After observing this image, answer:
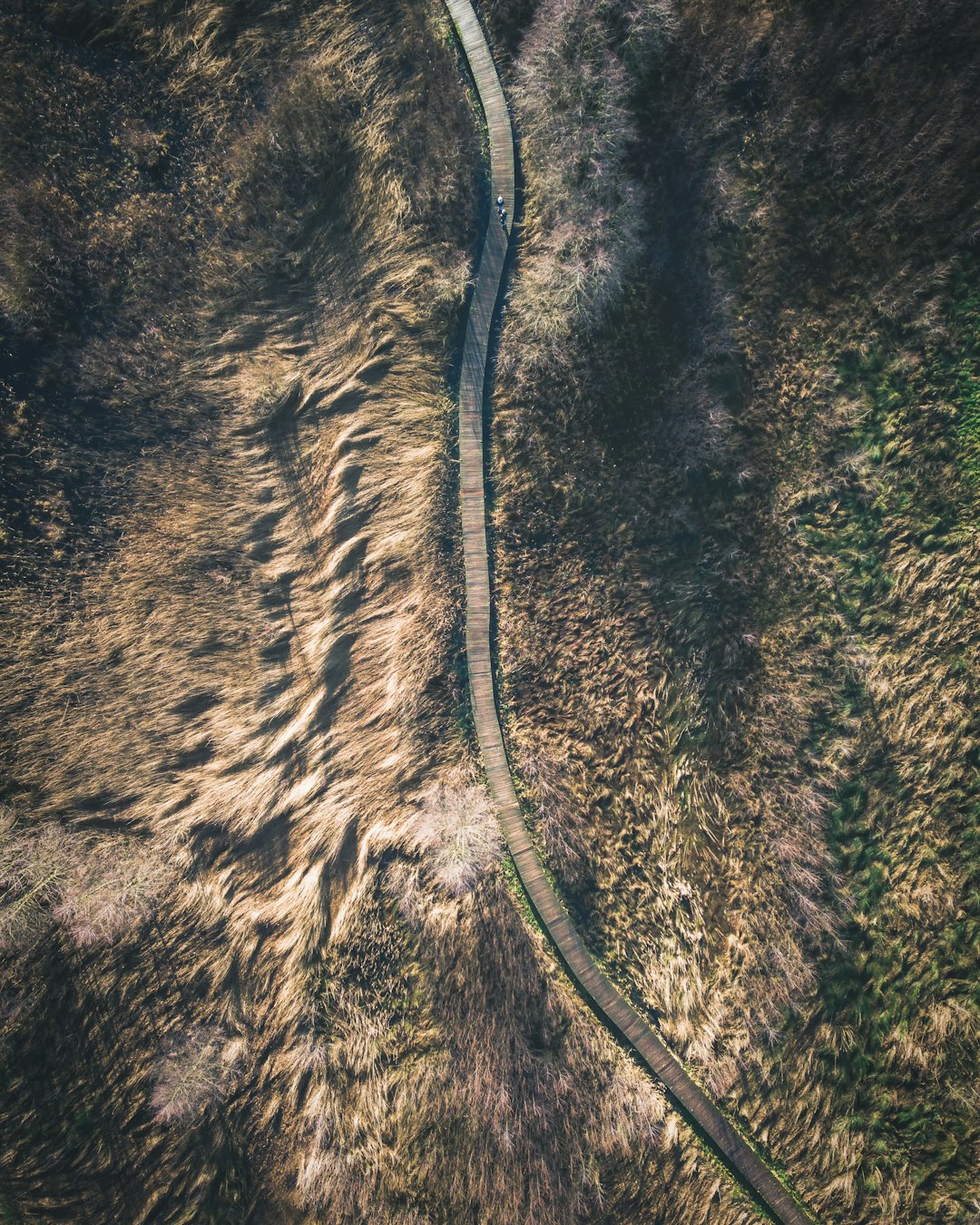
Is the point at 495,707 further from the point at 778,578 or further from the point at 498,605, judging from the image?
the point at 778,578

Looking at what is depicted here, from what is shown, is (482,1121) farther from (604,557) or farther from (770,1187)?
(604,557)

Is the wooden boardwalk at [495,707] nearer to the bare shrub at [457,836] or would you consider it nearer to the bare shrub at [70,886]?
the bare shrub at [457,836]

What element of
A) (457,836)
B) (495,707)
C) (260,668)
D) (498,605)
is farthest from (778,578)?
(260,668)

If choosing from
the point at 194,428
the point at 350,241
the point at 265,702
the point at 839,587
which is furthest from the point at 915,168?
the point at 265,702

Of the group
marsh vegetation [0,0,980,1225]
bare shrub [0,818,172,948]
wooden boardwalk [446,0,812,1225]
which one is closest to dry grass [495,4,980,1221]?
marsh vegetation [0,0,980,1225]

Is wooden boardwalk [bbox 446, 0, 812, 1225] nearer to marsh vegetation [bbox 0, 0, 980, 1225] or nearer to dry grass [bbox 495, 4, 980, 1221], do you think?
marsh vegetation [bbox 0, 0, 980, 1225]

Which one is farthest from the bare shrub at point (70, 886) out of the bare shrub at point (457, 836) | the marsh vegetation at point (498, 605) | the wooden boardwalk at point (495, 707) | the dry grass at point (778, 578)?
the dry grass at point (778, 578)

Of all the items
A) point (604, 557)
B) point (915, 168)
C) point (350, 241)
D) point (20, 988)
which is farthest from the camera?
point (604, 557)
